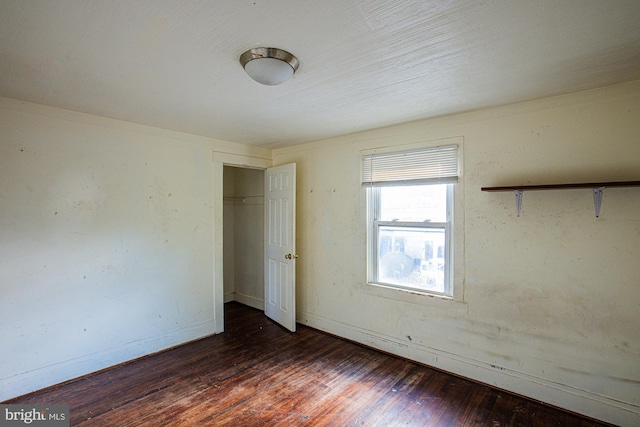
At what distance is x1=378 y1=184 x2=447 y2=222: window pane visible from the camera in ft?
9.54

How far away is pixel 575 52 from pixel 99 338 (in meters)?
4.17

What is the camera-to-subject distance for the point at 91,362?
275 cm

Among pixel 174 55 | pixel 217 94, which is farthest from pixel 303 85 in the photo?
pixel 174 55

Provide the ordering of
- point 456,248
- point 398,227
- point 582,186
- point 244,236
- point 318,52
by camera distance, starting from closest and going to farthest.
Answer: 1. point 318,52
2. point 582,186
3. point 456,248
4. point 398,227
5. point 244,236

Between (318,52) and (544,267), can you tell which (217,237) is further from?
(544,267)

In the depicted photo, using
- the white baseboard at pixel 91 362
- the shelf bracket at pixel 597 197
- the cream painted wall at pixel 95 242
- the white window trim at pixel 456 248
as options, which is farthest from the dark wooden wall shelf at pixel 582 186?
the white baseboard at pixel 91 362

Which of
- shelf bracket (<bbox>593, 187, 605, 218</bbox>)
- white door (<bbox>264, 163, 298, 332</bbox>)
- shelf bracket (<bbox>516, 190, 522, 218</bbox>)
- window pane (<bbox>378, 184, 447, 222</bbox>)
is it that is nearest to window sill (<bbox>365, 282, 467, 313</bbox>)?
window pane (<bbox>378, 184, 447, 222</bbox>)

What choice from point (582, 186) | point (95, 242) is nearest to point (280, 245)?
point (95, 242)

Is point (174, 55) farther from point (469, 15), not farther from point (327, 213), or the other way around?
point (327, 213)

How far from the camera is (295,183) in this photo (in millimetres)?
3809

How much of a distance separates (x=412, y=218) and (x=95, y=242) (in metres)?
3.05

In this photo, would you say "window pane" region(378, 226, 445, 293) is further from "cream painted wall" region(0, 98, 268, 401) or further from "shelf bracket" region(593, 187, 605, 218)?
"cream painted wall" region(0, 98, 268, 401)

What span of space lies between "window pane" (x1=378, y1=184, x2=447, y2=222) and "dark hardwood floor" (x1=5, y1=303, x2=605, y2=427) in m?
1.45

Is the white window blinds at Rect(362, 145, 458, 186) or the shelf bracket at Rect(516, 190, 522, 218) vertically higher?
the white window blinds at Rect(362, 145, 458, 186)
